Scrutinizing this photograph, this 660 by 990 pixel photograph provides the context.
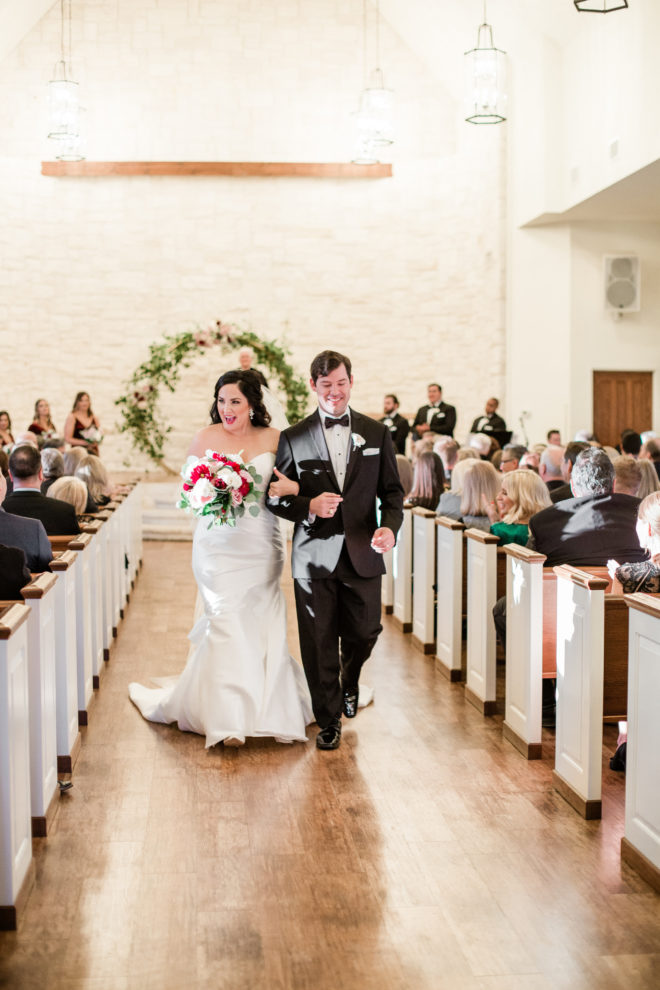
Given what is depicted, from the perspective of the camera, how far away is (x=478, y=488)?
243 inches

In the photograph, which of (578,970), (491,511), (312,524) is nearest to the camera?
(578,970)

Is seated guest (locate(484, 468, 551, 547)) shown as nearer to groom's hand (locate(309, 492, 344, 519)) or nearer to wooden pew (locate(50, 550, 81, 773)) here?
groom's hand (locate(309, 492, 344, 519))

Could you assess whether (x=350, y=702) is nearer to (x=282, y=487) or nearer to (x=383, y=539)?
(x=383, y=539)

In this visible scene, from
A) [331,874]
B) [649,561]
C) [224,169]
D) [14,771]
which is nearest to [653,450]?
[649,561]

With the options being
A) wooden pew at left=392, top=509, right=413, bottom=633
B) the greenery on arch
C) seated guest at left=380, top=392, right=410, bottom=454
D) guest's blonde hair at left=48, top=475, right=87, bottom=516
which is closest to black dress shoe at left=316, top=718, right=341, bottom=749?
guest's blonde hair at left=48, top=475, right=87, bottom=516

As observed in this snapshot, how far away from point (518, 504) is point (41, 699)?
114 inches

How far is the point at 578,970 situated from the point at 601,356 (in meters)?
12.1

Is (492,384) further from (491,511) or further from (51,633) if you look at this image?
(51,633)

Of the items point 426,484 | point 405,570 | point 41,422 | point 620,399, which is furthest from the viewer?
point 620,399

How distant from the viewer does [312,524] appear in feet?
14.7

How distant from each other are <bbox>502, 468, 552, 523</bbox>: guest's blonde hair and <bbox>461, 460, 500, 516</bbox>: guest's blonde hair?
17.2 inches

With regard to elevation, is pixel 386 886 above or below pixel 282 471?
below

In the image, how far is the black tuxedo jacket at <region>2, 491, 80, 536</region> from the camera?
5367 mm

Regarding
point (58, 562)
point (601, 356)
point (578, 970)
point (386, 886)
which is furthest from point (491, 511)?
point (601, 356)
